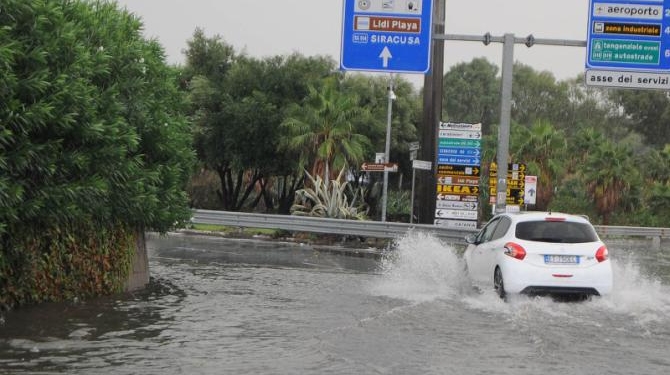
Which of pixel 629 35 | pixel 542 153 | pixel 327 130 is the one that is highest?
pixel 629 35

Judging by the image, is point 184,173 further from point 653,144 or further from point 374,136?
point 653,144

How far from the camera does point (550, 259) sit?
13.3m

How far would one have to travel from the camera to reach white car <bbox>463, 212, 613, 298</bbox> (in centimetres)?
1320

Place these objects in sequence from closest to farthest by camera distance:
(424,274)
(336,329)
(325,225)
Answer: (336,329) → (424,274) → (325,225)

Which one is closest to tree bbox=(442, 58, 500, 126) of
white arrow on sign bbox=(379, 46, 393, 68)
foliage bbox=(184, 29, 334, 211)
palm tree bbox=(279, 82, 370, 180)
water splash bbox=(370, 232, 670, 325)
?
foliage bbox=(184, 29, 334, 211)

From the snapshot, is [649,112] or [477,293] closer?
[477,293]

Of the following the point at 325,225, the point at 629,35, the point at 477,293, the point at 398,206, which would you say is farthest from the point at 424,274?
the point at 398,206

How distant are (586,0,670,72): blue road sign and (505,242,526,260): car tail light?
8.71m

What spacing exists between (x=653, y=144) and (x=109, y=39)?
7588 centimetres

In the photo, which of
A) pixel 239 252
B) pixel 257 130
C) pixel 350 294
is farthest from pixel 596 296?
pixel 257 130

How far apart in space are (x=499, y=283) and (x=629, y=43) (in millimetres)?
9565

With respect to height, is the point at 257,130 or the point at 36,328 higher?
the point at 257,130

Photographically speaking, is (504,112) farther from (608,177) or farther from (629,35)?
(608,177)

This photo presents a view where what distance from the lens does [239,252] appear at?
23.0m
